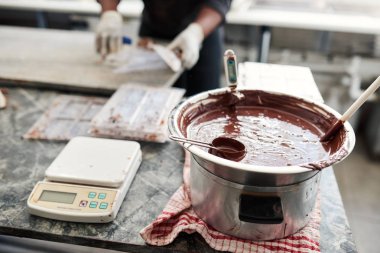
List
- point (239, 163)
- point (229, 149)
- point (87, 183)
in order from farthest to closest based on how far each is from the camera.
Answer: point (87, 183) < point (229, 149) < point (239, 163)

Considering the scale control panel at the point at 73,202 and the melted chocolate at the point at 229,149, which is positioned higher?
the melted chocolate at the point at 229,149

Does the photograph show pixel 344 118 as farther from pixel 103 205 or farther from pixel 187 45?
pixel 187 45

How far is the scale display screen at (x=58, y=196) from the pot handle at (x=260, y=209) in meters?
0.52

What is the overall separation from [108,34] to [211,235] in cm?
150

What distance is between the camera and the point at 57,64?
6.66ft

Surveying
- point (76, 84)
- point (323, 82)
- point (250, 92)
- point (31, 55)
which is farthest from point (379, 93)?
point (31, 55)

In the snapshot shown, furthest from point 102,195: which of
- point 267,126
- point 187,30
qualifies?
point 187,30

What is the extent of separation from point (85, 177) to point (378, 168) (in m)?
2.95

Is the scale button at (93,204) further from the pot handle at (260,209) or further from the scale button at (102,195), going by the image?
the pot handle at (260,209)

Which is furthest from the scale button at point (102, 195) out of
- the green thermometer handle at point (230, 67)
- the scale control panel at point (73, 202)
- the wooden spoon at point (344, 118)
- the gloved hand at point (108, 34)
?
the gloved hand at point (108, 34)

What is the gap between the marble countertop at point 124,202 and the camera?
3.20 ft

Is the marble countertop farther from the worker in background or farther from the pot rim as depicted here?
the worker in background

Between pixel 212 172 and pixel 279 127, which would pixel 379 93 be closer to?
pixel 279 127

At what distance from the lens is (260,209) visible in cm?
88
